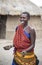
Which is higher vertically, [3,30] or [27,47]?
[27,47]

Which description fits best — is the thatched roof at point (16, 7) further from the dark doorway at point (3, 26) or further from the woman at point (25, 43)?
the woman at point (25, 43)

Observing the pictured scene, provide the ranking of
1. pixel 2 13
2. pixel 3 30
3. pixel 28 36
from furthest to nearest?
pixel 3 30 → pixel 2 13 → pixel 28 36

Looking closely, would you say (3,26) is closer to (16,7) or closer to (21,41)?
(16,7)

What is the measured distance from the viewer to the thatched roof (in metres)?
13.9

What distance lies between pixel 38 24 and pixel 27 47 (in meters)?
10.4

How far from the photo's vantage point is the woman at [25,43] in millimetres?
4605

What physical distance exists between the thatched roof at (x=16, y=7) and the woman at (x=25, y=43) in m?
9.14

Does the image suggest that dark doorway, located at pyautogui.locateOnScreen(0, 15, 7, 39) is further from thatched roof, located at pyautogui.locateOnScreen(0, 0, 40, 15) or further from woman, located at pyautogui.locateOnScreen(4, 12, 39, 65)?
woman, located at pyautogui.locateOnScreen(4, 12, 39, 65)

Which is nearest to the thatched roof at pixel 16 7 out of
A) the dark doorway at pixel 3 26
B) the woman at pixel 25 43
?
the dark doorway at pixel 3 26

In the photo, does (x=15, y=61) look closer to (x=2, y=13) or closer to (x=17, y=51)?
(x=17, y=51)

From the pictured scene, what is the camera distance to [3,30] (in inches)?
579

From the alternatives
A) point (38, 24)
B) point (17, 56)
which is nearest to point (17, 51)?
point (17, 56)

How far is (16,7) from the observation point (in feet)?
47.1

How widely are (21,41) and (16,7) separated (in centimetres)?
984
